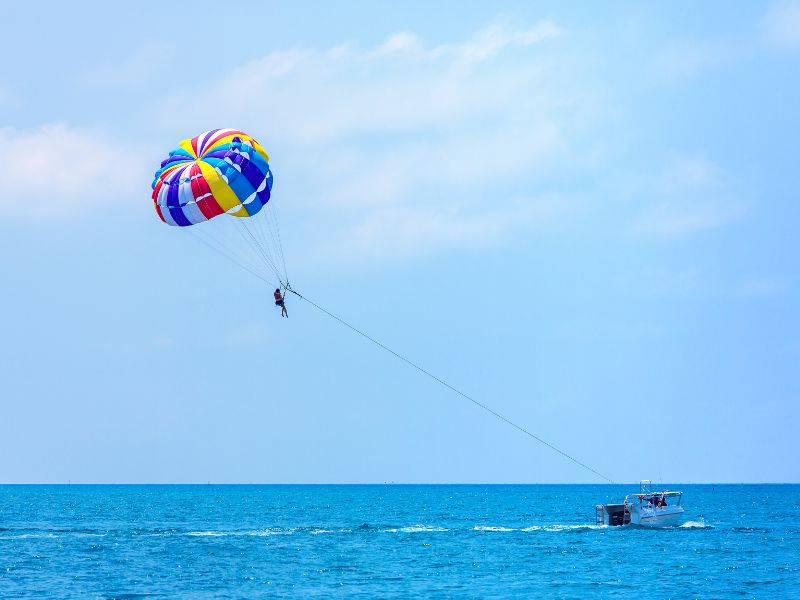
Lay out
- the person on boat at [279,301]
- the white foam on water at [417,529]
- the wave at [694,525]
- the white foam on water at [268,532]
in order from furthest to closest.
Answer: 1. the wave at [694,525]
2. the white foam on water at [417,529]
3. the white foam on water at [268,532]
4. the person on boat at [279,301]

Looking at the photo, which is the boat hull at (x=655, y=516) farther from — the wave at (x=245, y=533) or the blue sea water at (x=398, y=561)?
the wave at (x=245, y=533)

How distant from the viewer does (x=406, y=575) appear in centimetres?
3731

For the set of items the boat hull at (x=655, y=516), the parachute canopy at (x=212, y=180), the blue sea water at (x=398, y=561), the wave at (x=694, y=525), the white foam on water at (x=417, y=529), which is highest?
the parachute canopy at (x=212, y=180)

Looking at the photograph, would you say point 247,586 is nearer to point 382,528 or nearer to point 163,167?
point 163,167

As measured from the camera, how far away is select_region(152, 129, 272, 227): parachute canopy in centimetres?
3303

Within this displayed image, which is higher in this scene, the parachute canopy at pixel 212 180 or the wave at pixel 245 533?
the parachute canopy at pixel 212 180

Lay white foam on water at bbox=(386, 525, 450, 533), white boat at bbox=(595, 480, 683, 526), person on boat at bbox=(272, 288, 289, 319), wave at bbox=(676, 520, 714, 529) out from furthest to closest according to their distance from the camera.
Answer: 1. wave at bbox=(676, 520, 714, 529)
2. white foam on water at bbox=(386, 525, 450, 533)
3. white boat at bbox=(595, 480, 683, 526)
4. person on boat at bbox=(272, 288, 289, 319)

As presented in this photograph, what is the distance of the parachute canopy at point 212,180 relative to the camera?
33.0 m

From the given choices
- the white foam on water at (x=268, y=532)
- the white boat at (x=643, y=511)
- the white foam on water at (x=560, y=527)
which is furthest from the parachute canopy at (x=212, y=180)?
the white foam on water at (x=560, y=527)

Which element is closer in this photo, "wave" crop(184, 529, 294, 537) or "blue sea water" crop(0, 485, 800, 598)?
"blue sea water" crop(0, 485, 800, 598)

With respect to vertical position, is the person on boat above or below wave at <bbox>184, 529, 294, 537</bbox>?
above

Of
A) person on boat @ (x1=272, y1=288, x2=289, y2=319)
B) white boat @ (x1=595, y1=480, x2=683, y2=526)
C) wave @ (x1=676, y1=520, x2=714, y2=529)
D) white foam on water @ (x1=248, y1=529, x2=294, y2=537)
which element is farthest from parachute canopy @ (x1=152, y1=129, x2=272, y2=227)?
wave @ (x1=676, y1=520, x2=714, y2=529)

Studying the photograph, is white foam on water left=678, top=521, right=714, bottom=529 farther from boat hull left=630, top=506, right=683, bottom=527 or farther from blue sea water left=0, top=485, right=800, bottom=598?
boat hull left=630, top=506, right=683, bottom=527

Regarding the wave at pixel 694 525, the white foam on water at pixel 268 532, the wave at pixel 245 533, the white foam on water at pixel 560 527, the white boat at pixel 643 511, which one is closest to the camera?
the white boat at pixel 643 511
